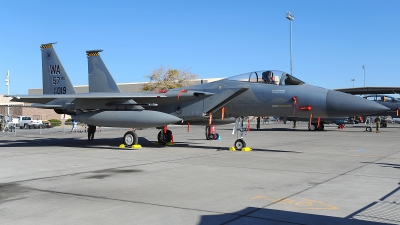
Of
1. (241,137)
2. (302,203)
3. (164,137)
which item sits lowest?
(302,203)

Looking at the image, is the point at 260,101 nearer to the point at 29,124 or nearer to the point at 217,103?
the point at 217,103

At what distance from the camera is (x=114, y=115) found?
15.0 meters

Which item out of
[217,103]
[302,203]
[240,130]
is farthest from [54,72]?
[302,203]

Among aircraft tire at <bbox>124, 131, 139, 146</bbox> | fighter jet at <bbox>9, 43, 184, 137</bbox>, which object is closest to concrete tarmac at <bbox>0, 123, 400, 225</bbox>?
fighter jet at <bbox>9, 43, 184, 137</bbox>

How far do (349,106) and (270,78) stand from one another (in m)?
2.75

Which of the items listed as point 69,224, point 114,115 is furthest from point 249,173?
point 114,115

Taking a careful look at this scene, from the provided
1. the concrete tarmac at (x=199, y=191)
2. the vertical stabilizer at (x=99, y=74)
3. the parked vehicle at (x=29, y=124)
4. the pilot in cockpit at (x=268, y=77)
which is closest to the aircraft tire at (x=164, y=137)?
the vertical stabilizer at (x=99, y=74)

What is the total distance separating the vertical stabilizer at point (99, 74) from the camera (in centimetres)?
1794

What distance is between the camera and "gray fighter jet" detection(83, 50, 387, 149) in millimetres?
12438

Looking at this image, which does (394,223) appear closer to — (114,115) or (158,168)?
(158,168)

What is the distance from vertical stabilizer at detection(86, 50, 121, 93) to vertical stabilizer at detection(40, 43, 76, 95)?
1363 millimetres

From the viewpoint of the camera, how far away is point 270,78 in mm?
13609

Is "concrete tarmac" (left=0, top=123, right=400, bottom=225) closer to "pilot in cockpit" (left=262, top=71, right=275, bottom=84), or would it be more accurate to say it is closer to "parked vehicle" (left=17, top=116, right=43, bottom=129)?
"pilot in cockpit" (left=262, top=71, right=275, bottom=84)

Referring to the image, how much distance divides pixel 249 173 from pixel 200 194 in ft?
8.35
